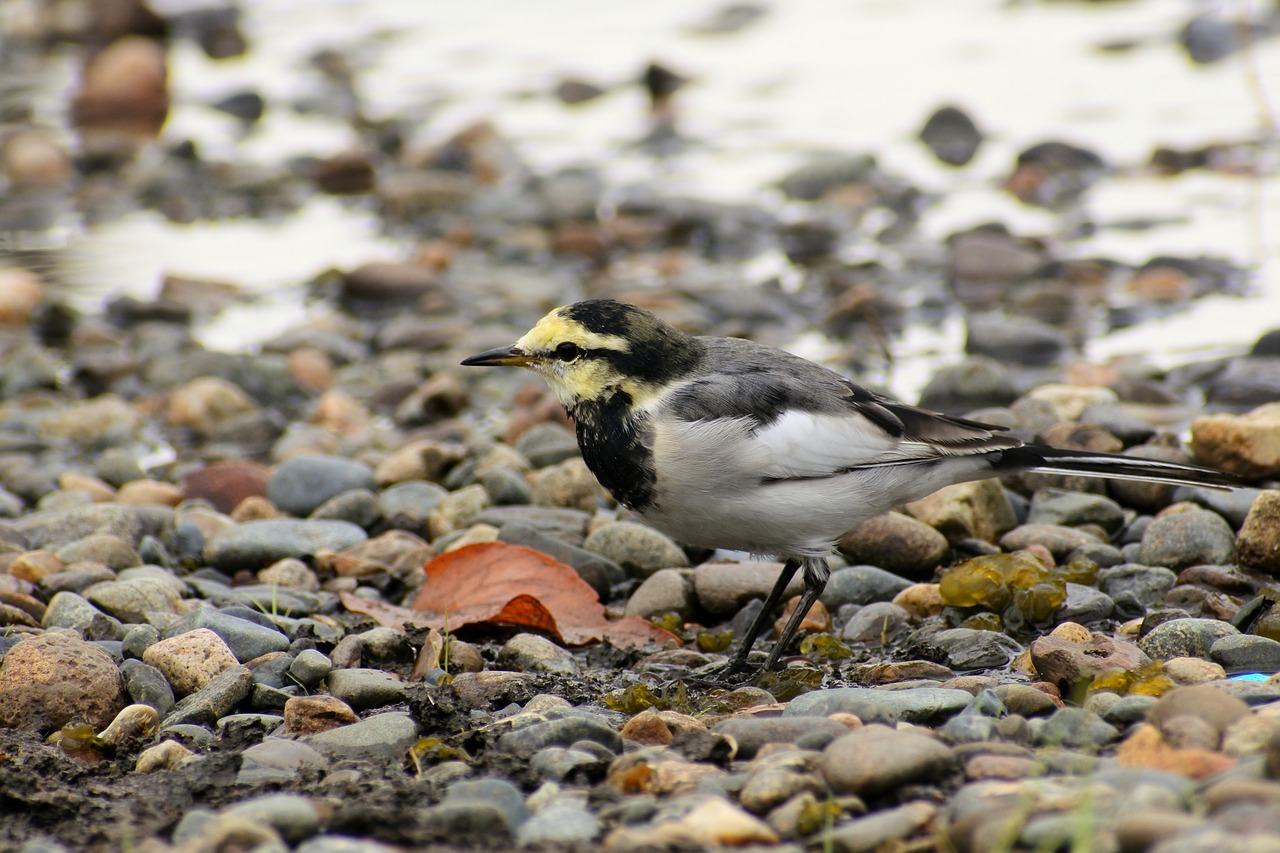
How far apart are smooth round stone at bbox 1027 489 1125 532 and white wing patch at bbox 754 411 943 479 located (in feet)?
3.76

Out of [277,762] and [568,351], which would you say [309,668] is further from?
[568,351]

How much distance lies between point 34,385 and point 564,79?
25.3ft

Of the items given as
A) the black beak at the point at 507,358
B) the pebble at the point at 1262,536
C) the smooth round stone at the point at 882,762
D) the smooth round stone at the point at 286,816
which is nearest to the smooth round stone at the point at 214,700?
the smooth round stone at the point at 286,816

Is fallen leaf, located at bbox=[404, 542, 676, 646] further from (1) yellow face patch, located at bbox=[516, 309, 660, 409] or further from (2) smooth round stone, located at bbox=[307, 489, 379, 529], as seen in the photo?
(2) smooth round stone, located at bbox=[307, 489, 379, 529]

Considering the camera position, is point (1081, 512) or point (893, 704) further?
point (1081, 512)

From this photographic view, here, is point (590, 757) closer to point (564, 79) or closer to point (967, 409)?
point (967, 409)

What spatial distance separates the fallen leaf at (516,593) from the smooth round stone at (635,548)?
538 millimetres

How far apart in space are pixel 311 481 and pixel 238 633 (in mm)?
1949

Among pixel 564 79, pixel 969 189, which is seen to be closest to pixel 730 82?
pixel 564 79

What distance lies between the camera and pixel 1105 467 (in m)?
5.81

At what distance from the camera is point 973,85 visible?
47.1ft

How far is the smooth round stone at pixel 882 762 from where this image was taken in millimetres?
3760

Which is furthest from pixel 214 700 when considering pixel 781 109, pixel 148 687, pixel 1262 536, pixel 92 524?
pixel 781 109

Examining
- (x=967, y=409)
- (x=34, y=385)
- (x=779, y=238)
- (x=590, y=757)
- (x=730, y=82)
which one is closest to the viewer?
(x=590, y=757)
